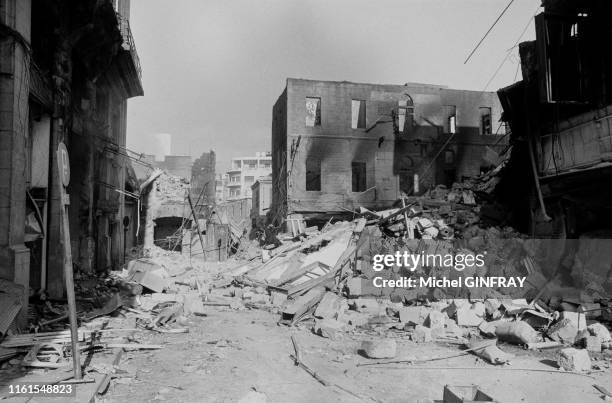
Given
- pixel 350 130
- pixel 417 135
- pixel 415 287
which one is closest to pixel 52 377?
pixel 415 287

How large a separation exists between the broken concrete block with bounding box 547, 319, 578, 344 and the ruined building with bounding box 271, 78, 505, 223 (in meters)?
17.7

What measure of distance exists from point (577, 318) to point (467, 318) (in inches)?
86.5

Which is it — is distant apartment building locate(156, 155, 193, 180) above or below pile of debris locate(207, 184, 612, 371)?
above

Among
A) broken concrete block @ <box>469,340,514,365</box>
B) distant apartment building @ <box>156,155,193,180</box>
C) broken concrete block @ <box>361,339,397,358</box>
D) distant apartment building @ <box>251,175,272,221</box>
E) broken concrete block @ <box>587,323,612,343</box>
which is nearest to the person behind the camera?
broken concrete block @ <box>469,340,514,365</box>

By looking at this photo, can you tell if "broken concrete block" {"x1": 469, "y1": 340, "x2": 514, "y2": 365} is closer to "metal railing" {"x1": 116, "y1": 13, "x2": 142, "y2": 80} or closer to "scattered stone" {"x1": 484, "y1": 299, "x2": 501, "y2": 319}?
"scattered stone" {"x1": 484, "y1": 299, "x2": 501, "y2": 319}

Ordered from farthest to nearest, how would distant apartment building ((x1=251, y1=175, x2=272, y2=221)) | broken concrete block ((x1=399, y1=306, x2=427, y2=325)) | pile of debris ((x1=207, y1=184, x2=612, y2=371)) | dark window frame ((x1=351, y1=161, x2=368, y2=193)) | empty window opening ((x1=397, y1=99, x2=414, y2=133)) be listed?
distant apartment building ((x1=251, y1=175, x2=272, y2=221)) < empty window opening ((x1=397, y1=99, x2=414, y2=133)) < dark window frame ((x1=351, y1=161, x2=368, y2=193)) < broken concrete block ((x1=399, y1=306, x2=427, y2=325)) < pile of debris ((x1=207, y1=184, x2=612, y2=371))

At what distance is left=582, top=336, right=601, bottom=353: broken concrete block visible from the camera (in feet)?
26.8

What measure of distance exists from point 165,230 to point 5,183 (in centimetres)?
2437

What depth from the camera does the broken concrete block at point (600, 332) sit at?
331 inches

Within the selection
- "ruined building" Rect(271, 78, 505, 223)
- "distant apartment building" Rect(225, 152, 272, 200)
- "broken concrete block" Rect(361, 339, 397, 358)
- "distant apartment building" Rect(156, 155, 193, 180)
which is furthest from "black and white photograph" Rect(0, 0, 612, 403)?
"distant apartment building" Rect(225, 152, 272, 200)

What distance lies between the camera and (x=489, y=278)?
41.0 feet

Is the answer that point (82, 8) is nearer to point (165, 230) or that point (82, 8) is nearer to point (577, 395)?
point (577, 395)

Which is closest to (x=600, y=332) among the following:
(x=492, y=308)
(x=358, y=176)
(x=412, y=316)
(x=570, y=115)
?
(x=492, y=308)

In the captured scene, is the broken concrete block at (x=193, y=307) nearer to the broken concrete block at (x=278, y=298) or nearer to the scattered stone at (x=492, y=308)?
the broken concrete block at (x=278, y=298)
